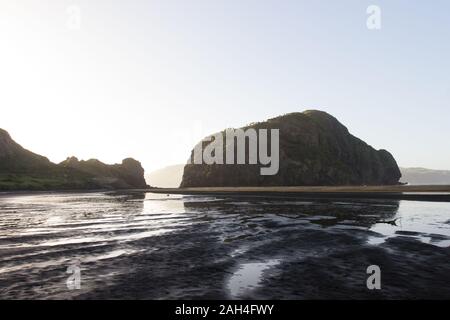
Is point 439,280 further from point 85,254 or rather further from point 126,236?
point 126,236

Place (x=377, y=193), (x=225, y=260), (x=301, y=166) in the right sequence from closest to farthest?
(x=225, y=260)
(x=377, y=193)
(x=301, y=166)

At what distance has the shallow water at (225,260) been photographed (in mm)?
12609

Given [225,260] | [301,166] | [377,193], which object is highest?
[301,166]

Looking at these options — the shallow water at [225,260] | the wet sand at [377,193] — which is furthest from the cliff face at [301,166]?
the shallow water at [225,260]

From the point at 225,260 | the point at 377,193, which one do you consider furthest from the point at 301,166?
the point at 225,260

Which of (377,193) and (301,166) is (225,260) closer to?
(377,193)

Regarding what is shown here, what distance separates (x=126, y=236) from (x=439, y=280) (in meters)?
18.9

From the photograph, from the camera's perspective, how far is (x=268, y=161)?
178750mm

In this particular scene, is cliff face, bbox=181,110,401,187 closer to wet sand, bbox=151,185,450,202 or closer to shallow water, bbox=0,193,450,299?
wet sand, bbox=151,185,450,202

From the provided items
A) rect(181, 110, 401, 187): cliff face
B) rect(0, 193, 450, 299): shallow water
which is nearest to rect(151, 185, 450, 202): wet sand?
rect(0, 193, 450, 299): shallow water

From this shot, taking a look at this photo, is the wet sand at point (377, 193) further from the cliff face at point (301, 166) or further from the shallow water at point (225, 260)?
the cliff face at point (301, 166)

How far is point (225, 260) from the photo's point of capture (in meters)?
17.8
